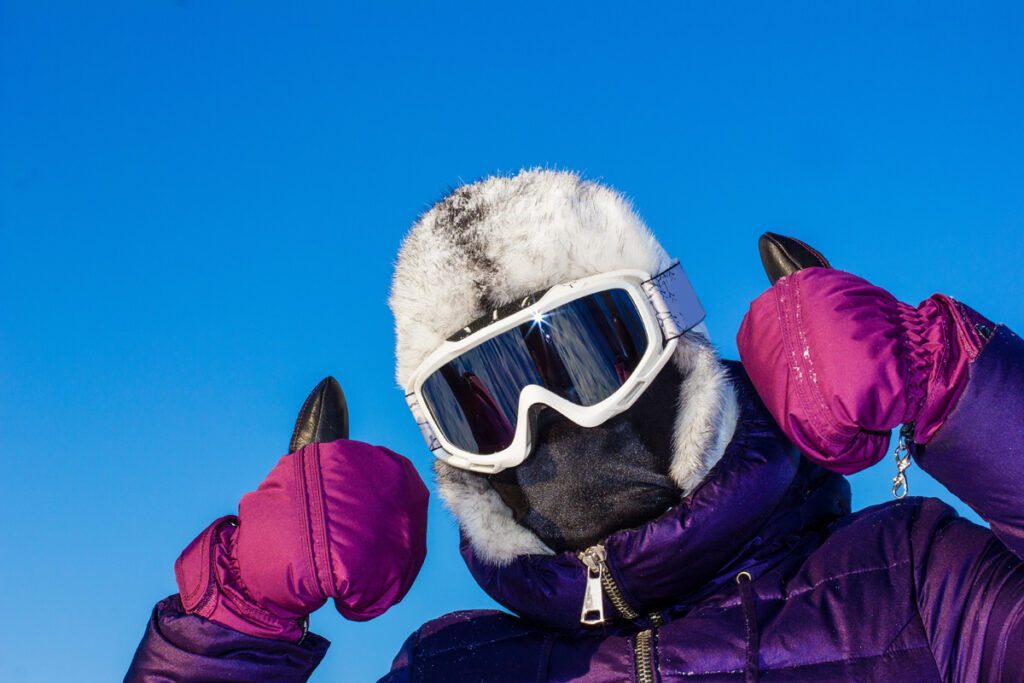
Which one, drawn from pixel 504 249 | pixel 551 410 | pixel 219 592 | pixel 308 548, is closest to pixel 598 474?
pixel 551 410

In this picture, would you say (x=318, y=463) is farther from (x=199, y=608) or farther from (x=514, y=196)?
(x=514, y=196)

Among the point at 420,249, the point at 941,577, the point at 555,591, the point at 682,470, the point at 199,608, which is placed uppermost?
the point at 420,249

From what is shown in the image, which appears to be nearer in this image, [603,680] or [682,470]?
[603,680]

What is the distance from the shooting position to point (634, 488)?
2.81 metres

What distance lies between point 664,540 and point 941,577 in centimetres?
75

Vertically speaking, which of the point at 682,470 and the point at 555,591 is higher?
the point at 682,470

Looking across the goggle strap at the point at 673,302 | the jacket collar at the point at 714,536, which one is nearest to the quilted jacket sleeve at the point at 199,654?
the jacket collar at the point at 714,536

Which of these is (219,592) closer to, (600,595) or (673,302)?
(600,595)

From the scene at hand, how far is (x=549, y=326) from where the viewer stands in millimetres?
2873

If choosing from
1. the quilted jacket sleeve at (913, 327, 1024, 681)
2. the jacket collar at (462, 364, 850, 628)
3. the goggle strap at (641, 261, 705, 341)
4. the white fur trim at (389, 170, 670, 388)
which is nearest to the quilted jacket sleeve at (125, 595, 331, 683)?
the jacket collar at (462, 364, 850, 628)

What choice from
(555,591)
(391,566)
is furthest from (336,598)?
(555,591)

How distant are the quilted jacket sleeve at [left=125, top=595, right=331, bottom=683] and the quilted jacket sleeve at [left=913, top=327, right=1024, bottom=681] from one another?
1.91 m

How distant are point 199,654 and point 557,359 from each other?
1454mm

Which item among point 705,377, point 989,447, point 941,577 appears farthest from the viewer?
point 705,377
